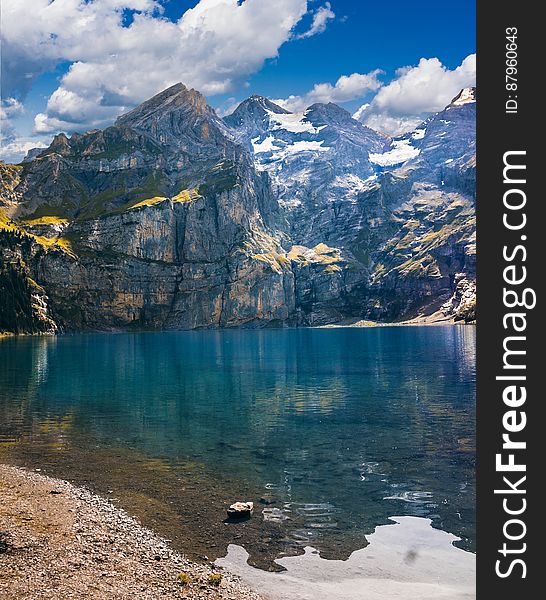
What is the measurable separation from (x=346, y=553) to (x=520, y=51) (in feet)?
82.9

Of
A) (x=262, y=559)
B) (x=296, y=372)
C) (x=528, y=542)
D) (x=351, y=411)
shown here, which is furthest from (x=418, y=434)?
(x=296, y=372)

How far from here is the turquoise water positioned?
3722 cm

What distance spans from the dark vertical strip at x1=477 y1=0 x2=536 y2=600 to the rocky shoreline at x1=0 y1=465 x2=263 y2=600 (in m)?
13.6

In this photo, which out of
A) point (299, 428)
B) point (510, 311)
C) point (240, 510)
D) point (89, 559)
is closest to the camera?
point (510, 311)

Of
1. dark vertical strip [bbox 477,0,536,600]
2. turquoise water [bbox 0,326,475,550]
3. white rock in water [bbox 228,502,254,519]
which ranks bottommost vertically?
turquoise water [bbox 0,326,475,550]

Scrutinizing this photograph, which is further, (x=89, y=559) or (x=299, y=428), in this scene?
(x=299, y=428)

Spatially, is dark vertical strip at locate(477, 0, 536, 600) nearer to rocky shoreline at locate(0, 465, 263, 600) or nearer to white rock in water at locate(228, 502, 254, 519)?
rocky shoreline at locate(0, 465, 263, 600)

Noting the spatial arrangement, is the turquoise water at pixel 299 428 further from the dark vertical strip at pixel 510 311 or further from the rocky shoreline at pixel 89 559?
the dark vertical strip at pixel 510 311

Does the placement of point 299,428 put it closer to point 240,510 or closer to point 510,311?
point 240,510

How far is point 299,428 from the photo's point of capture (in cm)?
6303

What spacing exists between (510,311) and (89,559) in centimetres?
2369

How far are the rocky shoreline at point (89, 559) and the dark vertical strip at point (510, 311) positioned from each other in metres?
13.6

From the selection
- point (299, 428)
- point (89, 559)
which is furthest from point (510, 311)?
point (299, 428)

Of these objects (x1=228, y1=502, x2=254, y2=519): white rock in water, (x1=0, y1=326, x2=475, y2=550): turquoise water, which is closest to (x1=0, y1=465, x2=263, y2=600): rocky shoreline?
(x1=228, y1=502, x2=254, y2=519): white rock in water
